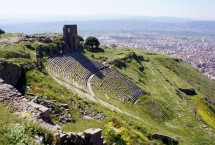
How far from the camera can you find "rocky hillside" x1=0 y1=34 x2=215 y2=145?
1564 centimetres

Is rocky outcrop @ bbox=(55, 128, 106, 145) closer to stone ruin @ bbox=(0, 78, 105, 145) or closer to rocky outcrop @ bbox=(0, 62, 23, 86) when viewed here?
stone ruin @ bbox=(0, 78, 105, 145)

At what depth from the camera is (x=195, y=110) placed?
52.5 m

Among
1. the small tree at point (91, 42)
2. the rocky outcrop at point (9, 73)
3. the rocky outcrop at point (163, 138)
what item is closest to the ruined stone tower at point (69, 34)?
the small tree at point (91, 42)

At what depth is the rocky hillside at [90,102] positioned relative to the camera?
51.3 feet

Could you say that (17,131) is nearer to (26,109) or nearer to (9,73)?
(26,109)

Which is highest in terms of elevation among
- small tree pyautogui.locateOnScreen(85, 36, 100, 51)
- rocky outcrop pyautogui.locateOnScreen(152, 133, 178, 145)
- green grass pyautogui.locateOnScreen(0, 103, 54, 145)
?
green grass pyautogui.locateOnScreen(0, 103, 54, 145)

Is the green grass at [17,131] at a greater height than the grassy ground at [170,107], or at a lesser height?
greater

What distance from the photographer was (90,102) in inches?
1230

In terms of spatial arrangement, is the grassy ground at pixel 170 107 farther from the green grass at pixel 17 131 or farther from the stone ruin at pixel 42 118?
the green grass at pixel 17 131

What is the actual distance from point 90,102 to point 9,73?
8391 mm

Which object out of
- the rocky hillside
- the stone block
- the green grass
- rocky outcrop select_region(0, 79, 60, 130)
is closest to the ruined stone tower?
the rocky hillside

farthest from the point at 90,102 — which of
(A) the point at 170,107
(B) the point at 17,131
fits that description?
(A) the point at 170,107

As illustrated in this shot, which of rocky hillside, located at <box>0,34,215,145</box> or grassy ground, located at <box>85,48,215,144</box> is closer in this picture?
rocky hillside, located at <box>0,34,215,145</box>

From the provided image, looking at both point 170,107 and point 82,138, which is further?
point 170,107
